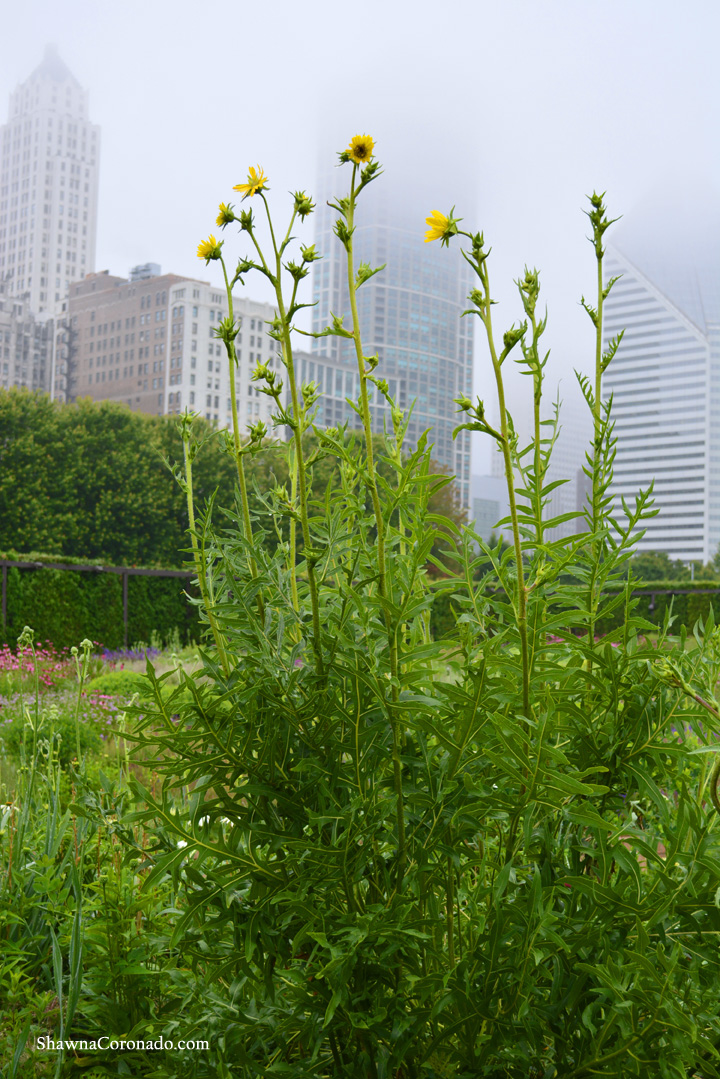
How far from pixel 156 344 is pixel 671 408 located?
65.9 m

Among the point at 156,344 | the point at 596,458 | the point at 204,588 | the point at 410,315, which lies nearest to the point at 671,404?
the point at 410,315

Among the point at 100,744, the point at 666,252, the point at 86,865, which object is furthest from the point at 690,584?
the point at 666,252

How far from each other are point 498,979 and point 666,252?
475ft

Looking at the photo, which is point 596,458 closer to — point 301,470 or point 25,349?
point 301,470

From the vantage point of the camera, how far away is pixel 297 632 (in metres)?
0.95

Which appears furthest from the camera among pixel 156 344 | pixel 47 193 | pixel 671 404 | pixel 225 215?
pixel 671 404

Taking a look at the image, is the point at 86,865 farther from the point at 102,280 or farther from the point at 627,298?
the point at 627,298

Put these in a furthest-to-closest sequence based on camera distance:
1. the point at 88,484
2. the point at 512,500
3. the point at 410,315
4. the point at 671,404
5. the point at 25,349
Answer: the point at 671,404 < the point at 410,315 < the point at 25,349 < the point at 88,484 < the point at 512,500

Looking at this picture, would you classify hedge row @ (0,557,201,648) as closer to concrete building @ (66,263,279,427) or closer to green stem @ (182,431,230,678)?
green stem @ (182,431,230,678)

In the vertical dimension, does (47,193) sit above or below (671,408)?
above

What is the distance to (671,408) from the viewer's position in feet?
341

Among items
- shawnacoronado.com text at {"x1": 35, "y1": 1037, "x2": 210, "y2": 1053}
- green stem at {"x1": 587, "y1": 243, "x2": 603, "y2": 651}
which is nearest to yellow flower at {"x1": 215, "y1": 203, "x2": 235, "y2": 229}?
green stem at {"x1": 587, "y1": 243, "x2": 603, "y2": 651}

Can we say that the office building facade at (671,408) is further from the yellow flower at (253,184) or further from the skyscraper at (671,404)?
the yellow flower at (253,184)

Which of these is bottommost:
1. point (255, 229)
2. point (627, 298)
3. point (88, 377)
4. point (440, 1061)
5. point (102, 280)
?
point (440, 1061)
